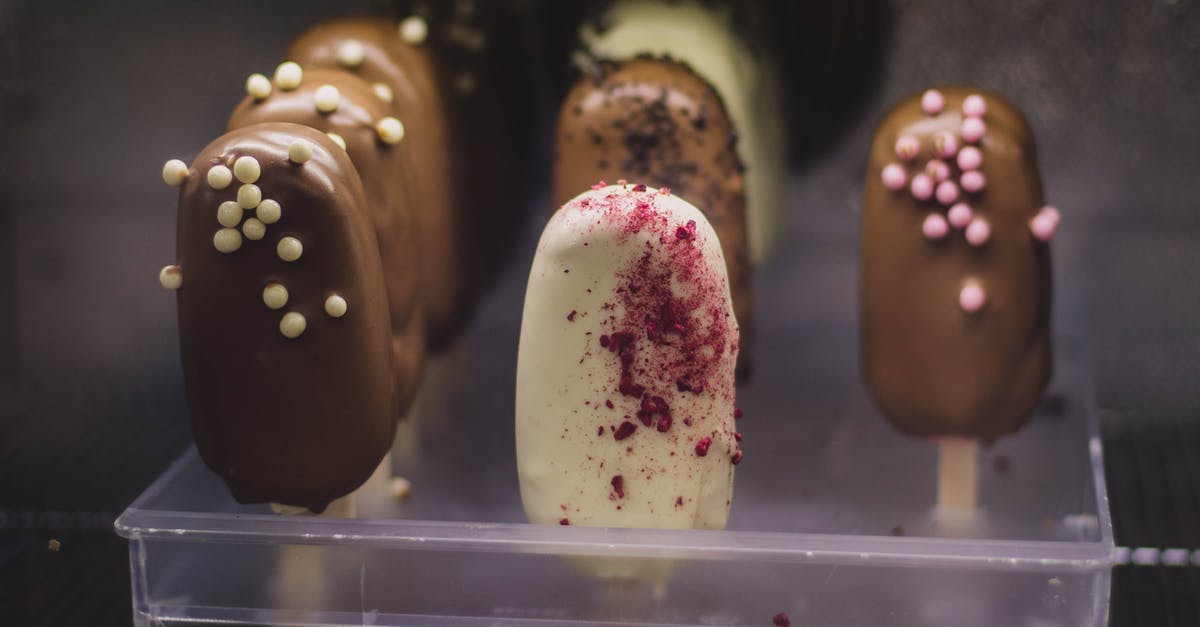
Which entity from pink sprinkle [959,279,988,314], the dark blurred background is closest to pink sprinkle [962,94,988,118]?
pink sprinkle [959,279,988,314]

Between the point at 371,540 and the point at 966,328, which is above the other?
the point at 966,328

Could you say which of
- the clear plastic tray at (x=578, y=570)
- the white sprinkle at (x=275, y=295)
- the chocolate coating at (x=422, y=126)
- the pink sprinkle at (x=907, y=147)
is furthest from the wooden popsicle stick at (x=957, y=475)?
the white sprinkle at (x=275, y=295)

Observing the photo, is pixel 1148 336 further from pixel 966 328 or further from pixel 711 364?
pixel 711 364

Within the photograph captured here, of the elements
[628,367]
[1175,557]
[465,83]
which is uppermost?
[465,83]

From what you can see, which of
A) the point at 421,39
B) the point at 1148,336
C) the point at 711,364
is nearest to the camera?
the point at 711,364

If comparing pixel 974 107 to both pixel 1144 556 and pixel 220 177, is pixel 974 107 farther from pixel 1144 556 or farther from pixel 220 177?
pixel 220 177

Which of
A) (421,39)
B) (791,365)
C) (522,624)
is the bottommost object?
(522,624)

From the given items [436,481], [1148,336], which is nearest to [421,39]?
[436,481]

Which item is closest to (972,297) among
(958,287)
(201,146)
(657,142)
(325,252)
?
(958,287)
